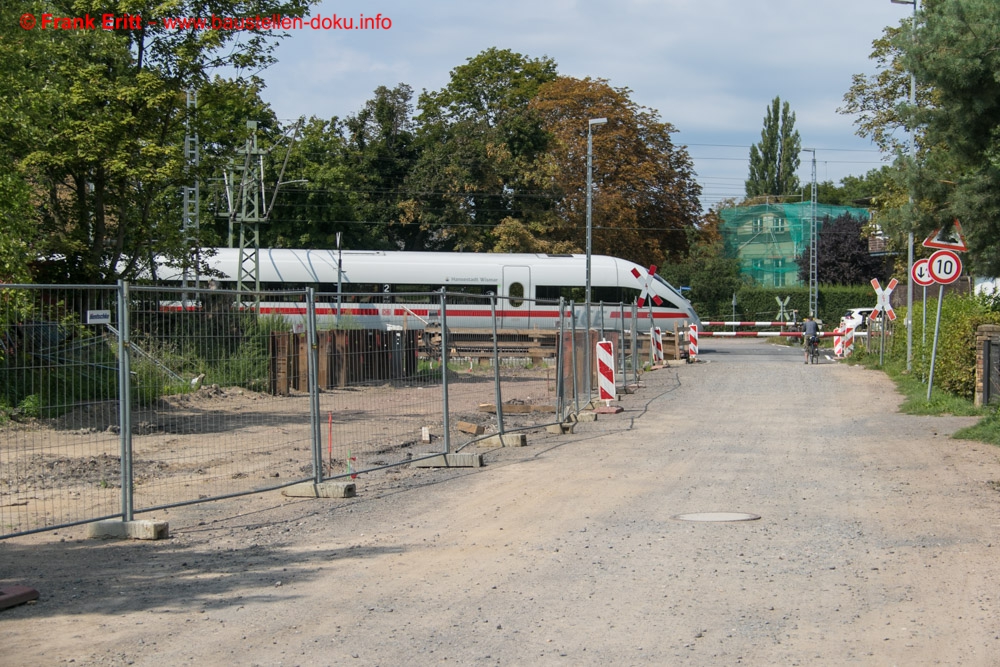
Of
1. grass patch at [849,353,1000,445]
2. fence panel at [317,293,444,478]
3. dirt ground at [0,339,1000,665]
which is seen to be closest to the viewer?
dirt ground at [0,339,1000,665]

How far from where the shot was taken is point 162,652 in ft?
17.5

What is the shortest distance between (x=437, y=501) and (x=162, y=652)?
4725 millimetres

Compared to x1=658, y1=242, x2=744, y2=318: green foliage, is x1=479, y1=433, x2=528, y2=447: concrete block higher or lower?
lower

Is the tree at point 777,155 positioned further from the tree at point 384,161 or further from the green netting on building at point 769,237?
the tree at point 384,161

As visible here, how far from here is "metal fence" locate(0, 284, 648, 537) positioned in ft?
27.3

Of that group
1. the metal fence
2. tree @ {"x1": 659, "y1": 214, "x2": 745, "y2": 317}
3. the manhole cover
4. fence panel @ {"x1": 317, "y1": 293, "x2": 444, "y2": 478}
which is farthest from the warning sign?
tree @ {"x1": 659, "y1": 214, "x2": 745, "y2": 317}

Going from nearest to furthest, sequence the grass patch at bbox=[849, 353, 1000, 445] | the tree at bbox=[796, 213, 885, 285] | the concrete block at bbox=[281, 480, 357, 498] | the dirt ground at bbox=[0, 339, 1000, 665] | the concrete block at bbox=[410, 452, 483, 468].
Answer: the dirt ground at bbox=[0, 339, 1000, 665] → the concrete block at bbox=[281, 480, 357, 498] → the concrete block at bbox=[410, 452, 483, 468] → the grass patch at bbox=[849, 353, 1000, 445] → the tree at bbox=[796, 213, 885, 285]

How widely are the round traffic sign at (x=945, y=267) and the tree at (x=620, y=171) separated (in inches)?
1328

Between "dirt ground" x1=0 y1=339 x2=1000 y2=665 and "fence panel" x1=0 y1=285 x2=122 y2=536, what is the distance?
75cm

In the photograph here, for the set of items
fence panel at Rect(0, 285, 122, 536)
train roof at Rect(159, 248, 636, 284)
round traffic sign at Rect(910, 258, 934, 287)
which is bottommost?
fence panel at Rect(0, 285, 122, 536)

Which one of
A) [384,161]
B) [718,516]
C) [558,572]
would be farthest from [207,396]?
[384,161]

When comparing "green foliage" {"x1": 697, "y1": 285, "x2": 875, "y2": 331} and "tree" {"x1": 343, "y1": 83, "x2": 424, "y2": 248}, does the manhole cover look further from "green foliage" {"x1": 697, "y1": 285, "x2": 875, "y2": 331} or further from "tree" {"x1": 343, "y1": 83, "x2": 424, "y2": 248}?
"green foliage" {"x1": 697, "y1": 285, "x2": 875, "y2": 331}

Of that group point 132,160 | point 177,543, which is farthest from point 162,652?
point 132,160

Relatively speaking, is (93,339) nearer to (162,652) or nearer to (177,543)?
(177,543)
